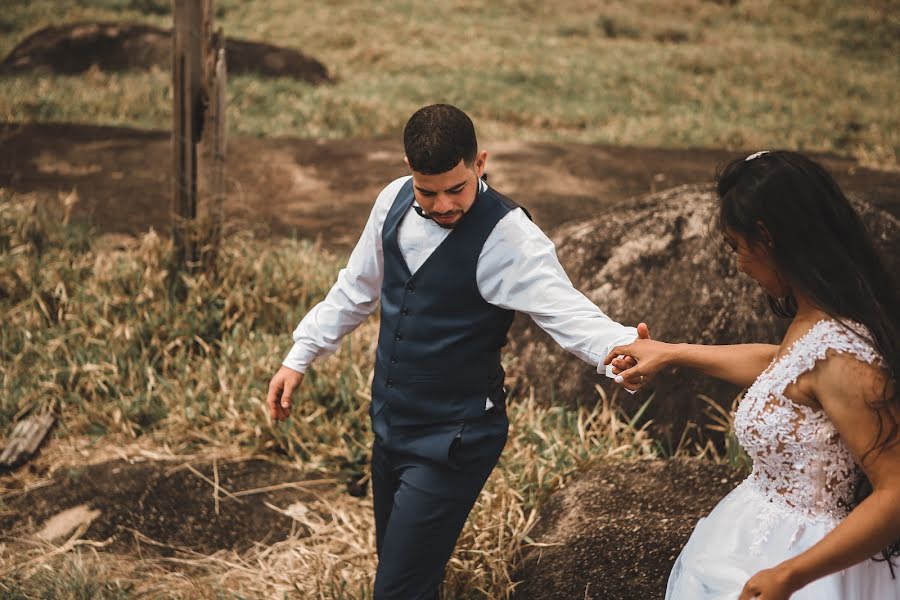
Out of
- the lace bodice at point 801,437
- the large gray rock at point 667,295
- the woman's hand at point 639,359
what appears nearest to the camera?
the lace bodice at point 801,437

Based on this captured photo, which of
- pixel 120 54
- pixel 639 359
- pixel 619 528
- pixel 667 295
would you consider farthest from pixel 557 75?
pixel 639 359

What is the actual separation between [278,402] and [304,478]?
1.35 metres

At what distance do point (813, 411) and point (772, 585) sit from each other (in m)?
0.32

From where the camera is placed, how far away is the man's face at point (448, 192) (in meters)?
2.20

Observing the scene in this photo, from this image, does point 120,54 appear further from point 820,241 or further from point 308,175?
point 820,241

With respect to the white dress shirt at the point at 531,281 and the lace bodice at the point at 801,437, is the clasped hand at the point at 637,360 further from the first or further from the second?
the lace bodice at the point at 801,437

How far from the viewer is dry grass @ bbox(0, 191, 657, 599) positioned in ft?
10.3

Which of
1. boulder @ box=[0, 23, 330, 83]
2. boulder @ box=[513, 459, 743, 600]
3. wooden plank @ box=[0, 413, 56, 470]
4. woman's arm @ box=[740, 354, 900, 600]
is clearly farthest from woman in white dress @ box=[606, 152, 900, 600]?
boulder @ box=[0, 23, 330, 83]

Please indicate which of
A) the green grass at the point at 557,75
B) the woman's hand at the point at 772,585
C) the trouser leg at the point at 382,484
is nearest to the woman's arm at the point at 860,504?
the woman's hand at the point at 772,585

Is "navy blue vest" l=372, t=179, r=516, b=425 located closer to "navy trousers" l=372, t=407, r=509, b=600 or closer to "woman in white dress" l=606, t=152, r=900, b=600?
"navy trousers" l=372, t=407, r=509, b=600

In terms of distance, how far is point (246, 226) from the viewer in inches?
252

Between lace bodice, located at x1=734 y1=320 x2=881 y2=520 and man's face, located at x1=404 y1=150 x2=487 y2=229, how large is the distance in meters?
0.82

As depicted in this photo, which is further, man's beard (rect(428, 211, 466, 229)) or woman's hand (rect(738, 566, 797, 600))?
man's beard (rect(428, 211, 466, 229))

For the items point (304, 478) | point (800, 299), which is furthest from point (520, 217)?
point (304, 478)
